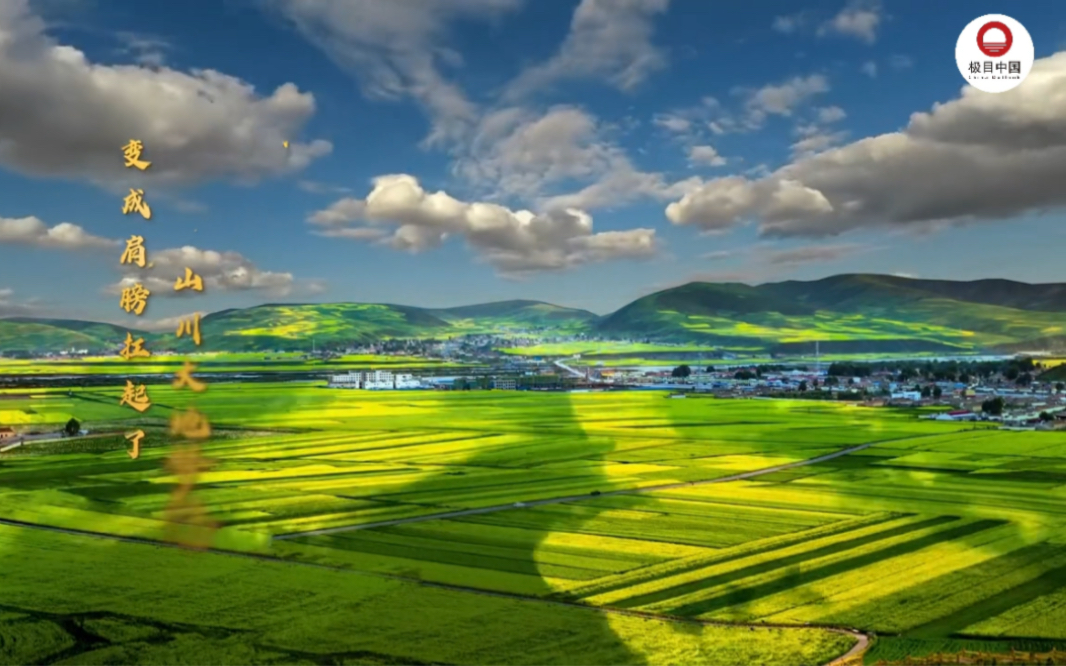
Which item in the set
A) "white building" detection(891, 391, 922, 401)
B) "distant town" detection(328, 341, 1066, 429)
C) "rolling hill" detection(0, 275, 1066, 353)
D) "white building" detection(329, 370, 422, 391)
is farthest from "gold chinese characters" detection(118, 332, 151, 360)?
"rolling hill" detection(0, 275, 1066, 353)

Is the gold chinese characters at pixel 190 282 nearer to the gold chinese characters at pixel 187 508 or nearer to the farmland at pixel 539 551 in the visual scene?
the farmland at pixel 539 551

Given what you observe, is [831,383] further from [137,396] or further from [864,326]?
[864,326]

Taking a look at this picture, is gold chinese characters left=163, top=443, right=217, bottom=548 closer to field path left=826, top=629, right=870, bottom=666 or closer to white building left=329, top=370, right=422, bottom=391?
field path left=826, top=629, right=870, bottom=666

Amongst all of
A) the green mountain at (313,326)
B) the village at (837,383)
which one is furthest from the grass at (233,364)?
the village at (837,383)

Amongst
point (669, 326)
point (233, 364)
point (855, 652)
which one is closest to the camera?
point (855, 652)

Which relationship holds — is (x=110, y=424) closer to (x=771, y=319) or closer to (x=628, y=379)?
(x=628, y=379)

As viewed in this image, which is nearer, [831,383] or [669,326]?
[831,383]

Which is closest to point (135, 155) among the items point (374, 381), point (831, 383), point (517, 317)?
point (374, 381)
